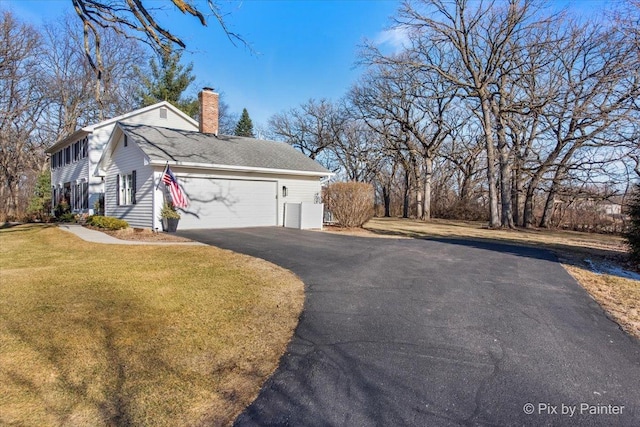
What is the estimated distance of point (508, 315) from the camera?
14.8 feet

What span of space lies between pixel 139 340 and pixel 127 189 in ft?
44.0

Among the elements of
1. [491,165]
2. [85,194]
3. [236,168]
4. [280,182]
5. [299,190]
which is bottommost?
[85,194]

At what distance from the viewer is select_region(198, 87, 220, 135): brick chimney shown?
17.3 metres

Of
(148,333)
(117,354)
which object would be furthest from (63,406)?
(148,333)

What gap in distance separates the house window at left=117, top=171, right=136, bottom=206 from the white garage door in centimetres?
248

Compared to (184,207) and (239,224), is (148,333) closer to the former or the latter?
(184,207)

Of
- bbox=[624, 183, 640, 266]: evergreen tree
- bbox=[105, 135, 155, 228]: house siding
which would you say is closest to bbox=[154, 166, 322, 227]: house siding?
bbox=[105, 135, 155, 228]: house siding

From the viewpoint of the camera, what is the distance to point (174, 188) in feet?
41.8

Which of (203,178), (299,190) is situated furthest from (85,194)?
(299,190)

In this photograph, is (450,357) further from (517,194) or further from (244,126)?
(244,126)

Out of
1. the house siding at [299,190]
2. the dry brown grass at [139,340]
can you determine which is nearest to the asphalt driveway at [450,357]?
the dry brown grass at [139,340]

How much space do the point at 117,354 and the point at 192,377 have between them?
0.92 meters

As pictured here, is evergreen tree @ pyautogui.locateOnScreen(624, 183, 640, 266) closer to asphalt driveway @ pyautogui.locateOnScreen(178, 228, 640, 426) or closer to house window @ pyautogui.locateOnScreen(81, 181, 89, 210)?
asphalt driveway @ pyautogui.locateOnScreen(178, 228, 640, 426)

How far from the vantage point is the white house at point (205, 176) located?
13.6 m
